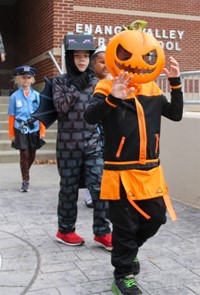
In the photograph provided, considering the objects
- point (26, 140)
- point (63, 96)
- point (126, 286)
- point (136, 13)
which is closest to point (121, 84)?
point (63, 96)

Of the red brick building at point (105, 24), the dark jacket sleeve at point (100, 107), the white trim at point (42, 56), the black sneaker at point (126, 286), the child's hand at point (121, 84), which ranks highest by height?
the red brick building at point (105, 24)

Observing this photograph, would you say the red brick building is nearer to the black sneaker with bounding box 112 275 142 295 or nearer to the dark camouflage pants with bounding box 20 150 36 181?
the dark camouflage pants with bounding box 20 150 36 181

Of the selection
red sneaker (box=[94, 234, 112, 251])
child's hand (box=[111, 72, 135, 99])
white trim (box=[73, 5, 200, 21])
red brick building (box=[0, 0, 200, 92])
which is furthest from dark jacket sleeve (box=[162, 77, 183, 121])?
white trim (box=[73, 5, 200, 21])

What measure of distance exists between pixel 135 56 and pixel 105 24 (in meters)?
10.8

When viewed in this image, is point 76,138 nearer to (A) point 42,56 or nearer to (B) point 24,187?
(B) point 24,187

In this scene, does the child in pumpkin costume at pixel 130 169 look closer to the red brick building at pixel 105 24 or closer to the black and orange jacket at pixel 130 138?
the black and orange jacket at pixel 130 138

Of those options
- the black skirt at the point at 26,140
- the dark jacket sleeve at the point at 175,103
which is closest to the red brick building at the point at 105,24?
the black skirt at the point at 26,140

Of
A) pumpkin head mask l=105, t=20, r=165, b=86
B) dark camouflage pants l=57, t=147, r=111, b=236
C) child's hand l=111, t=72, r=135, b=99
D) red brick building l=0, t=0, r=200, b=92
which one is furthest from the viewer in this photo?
red brick building l=0, t=0, r=200, b=92

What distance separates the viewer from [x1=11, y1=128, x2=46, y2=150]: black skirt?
21.7ft

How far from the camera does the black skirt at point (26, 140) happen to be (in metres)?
6.60

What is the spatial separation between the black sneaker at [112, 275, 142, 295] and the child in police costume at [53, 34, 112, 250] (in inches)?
36.0

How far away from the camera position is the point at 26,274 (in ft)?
11.7

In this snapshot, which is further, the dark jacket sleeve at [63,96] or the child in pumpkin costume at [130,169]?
the dark jacket sleeve at [63,96]

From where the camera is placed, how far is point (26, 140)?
664cm
